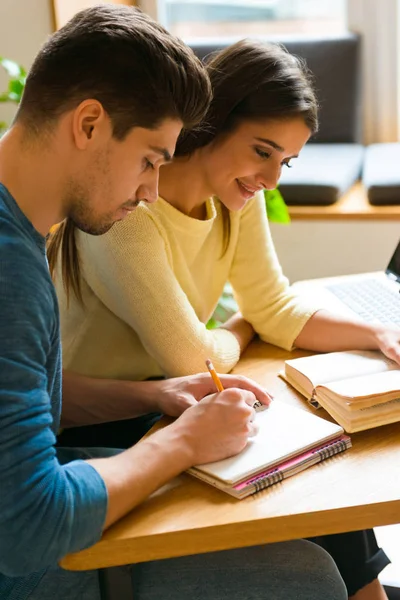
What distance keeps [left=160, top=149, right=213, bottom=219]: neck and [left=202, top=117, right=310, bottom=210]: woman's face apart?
0.01 meters

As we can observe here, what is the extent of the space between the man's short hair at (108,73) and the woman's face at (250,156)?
1.28 ft

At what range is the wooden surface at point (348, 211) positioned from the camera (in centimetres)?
263

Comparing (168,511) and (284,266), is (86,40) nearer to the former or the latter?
(168,511)

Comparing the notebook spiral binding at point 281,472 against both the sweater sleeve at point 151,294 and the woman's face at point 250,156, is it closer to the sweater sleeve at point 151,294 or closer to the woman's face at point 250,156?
the sweater sleeve at point 151,294

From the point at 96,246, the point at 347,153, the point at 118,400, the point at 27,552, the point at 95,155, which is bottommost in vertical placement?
the point at 347,153

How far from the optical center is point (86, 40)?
94cm

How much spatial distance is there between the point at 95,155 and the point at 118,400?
18.4 inches

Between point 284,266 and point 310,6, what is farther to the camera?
point 310,6

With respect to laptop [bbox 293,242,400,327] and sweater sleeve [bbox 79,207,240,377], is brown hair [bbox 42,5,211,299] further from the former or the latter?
laptop [bbox 293,242,400,327]

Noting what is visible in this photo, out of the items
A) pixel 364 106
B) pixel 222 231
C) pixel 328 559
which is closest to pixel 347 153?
pixel 364 106

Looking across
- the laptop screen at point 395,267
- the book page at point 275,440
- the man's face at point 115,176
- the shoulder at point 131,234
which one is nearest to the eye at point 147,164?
the man's face at point 115,176

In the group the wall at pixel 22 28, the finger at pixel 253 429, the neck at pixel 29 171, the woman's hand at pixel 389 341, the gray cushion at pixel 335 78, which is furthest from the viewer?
the gray cushion at pixel 335 78

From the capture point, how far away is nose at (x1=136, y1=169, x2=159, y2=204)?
103cm

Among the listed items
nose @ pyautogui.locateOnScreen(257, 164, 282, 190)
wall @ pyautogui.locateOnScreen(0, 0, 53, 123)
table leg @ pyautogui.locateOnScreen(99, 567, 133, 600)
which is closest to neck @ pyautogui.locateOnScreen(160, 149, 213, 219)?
nose @ pyautogui.locateOnScreen(257, 164, 282, 190)
